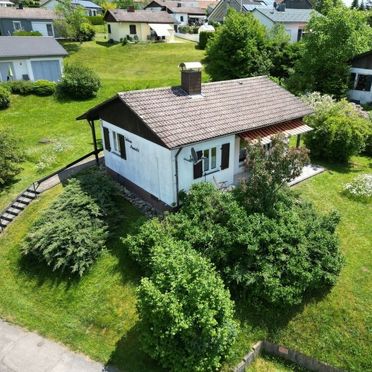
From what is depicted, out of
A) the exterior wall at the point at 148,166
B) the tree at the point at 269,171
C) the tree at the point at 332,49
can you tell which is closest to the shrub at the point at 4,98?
the exterior wall at the point at 148,166

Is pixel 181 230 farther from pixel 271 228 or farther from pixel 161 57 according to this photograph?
pixel 161 57

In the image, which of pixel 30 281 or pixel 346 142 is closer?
pixel 30 281

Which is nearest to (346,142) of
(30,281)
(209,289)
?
(209,289)

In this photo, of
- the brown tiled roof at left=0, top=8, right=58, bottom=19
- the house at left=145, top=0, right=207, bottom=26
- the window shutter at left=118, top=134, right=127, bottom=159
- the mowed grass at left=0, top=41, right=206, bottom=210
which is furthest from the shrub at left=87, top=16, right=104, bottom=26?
the window shutter at left=118, top=134, right=127, bottom=159

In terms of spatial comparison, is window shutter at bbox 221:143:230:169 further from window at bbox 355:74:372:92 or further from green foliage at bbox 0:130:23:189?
window at bbox 355:74:372:92

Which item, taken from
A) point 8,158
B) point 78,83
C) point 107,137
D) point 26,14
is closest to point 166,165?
point 107,137

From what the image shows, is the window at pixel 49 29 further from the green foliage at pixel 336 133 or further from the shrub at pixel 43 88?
the green foliage at pixel 336 133

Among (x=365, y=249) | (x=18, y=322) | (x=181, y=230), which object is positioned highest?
(x=181, y=230)
